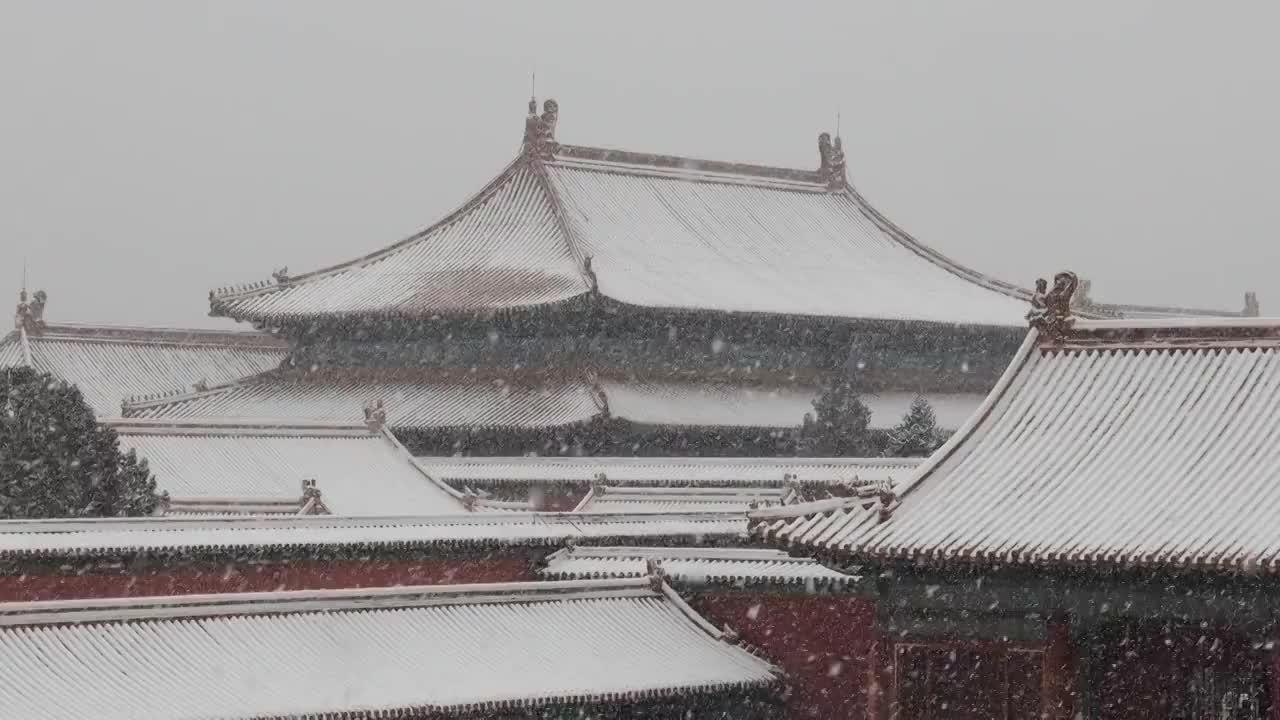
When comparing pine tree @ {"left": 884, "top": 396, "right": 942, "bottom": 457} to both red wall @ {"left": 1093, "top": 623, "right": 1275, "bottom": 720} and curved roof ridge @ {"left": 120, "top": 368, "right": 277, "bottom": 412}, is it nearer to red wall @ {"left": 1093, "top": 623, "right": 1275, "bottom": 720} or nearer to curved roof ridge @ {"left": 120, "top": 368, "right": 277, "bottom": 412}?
curved roof ridge @ {"left": 120, "top": 368, "right": 277, "bottom": 412}

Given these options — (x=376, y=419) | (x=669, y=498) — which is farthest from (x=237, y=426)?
(x=669, y=498)

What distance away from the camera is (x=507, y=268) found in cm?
4125

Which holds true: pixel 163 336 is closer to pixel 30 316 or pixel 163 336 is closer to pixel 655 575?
pixel 30 316

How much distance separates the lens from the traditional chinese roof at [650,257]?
4062 cm

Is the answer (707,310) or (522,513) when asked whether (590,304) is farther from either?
(522,513)

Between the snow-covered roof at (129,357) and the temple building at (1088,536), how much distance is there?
28.8m

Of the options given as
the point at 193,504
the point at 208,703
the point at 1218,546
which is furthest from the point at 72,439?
the point at 1218,546

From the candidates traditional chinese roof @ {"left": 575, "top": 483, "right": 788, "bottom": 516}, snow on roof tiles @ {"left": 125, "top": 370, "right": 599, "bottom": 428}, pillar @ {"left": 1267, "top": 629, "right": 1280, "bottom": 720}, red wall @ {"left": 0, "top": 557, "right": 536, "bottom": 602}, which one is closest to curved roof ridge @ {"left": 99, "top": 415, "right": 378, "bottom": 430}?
snow on roof tiles @ {"left": 125, "top": 370, "right": 599, "bottom": 428}

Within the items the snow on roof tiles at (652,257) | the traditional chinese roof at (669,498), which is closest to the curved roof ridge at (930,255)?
the snow on roof tiles at (652,257)

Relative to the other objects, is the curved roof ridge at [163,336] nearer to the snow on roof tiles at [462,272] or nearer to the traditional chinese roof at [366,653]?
the snow on roof tiles at [462,272]

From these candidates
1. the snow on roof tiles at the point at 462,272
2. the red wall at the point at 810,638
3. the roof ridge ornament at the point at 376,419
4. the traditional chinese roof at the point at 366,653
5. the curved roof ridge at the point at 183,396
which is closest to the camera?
the traditional chinese roof at the point at 366,653

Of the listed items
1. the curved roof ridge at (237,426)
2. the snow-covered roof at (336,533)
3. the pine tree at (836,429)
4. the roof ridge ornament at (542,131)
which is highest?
the roof ridge ornament at (542,131)

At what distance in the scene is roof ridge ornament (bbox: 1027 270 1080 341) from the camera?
20.8m

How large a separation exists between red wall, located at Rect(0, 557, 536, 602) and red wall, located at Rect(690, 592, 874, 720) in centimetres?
300
